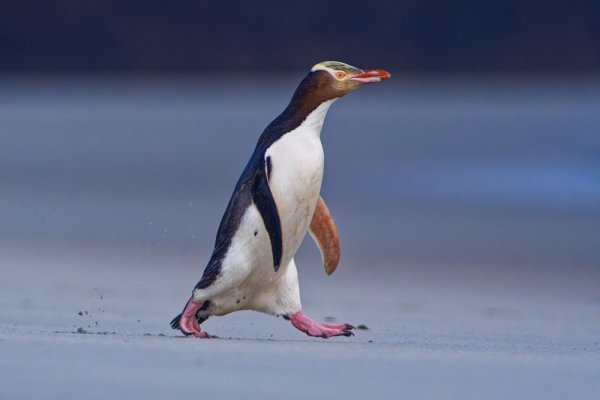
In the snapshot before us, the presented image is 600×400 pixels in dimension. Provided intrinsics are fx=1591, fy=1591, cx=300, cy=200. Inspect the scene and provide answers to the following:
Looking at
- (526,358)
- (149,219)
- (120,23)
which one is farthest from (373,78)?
(120,23)

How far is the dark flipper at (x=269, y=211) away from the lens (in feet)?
16.5

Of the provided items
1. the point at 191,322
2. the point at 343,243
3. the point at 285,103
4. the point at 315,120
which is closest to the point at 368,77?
the point at 315,120

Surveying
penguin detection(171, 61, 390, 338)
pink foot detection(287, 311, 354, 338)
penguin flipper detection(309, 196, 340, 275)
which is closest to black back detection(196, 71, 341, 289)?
penguin detection(171, 61, 390, 338)

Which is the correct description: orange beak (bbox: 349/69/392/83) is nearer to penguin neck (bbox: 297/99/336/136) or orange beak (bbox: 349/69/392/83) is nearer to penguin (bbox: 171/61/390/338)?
penguin (bbox: 171/61/390/338)

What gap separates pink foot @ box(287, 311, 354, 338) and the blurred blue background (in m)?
4.68

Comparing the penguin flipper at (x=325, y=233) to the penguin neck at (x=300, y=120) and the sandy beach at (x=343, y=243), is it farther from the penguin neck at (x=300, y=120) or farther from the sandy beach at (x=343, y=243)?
the penguin neck at (x=300, y=120)

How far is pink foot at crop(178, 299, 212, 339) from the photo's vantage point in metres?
5.12

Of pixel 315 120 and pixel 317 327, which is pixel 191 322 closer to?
pixel 317 327

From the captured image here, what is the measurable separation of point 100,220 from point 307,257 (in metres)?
2.05

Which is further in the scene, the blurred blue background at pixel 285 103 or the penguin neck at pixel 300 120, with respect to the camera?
the blurred blue background at pixel 285 103

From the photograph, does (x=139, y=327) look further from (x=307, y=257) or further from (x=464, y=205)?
(x=464, y=205)

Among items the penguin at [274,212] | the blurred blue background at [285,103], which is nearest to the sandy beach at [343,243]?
the blurred blue background at [285,103]

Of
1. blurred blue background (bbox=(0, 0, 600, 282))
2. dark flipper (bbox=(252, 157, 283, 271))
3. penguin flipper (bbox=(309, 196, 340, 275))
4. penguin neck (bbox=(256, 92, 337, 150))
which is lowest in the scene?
blurred blue background (bbox=(0, 0, 600, 282))

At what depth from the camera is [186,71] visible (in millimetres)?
15641
